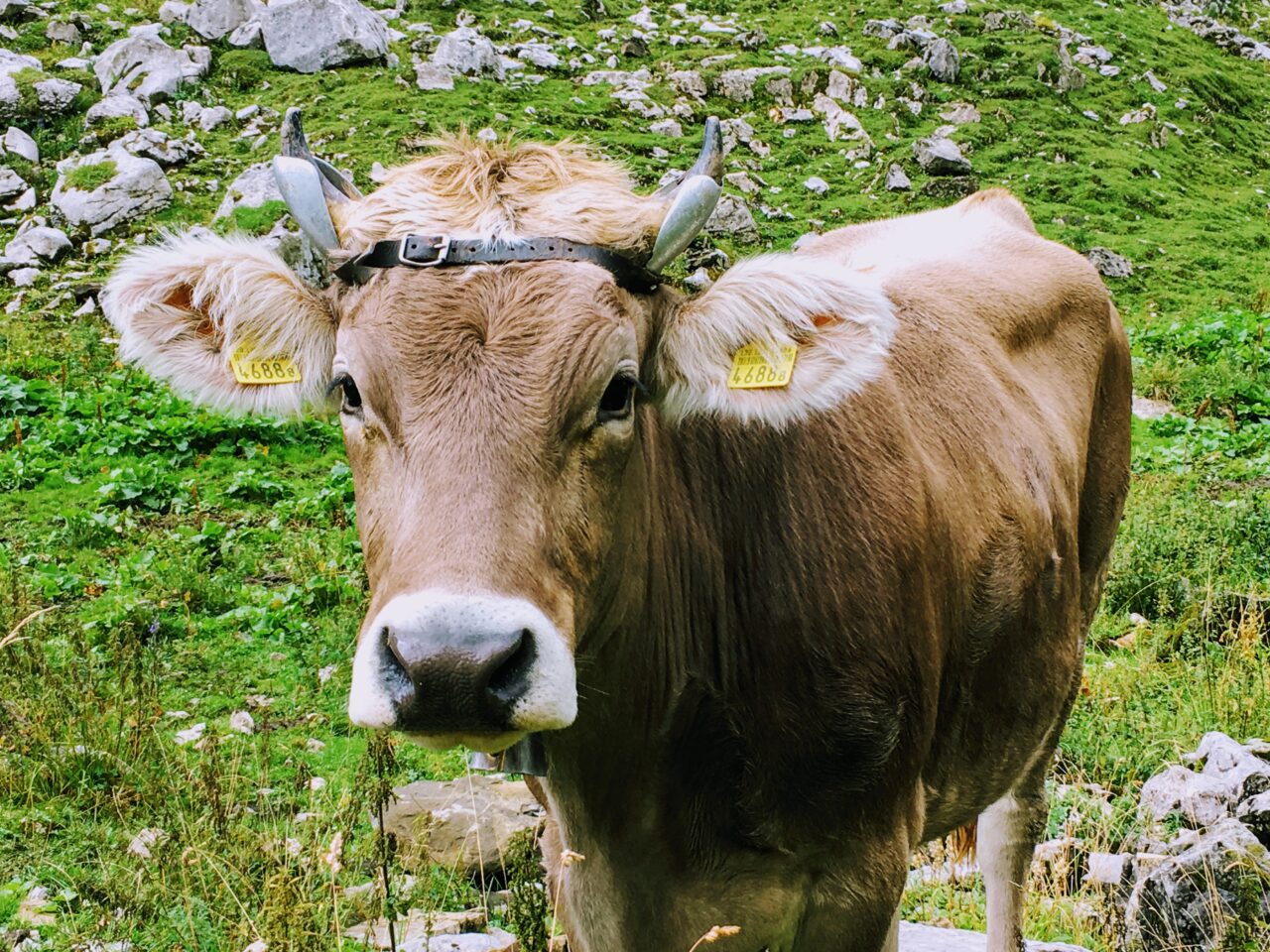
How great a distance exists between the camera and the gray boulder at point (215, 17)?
725 inches

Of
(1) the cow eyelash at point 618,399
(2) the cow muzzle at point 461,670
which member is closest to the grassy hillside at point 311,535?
(2) the cow muzzle at point 461,670

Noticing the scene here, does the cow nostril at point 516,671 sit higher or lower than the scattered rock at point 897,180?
higher

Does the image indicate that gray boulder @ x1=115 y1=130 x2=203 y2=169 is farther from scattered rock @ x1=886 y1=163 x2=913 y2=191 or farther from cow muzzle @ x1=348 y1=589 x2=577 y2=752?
cow muzzle @ x1=348 y1=589 x2=577 y2=752

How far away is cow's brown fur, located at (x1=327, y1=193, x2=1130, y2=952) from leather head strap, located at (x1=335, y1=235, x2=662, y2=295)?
0.17 feet

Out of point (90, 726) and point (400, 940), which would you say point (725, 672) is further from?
point (90, 726)

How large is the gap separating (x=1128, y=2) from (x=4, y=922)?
33.2m

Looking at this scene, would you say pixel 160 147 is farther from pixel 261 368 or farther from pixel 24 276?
pixel 261 368

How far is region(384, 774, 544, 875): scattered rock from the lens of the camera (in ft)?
16.1

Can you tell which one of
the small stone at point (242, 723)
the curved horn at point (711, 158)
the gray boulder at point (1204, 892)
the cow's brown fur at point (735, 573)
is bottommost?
the small stone at point (242, 723)

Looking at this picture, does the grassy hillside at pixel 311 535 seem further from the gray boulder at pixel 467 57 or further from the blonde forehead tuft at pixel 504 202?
the blonde forehead tuft at pixel 504 202

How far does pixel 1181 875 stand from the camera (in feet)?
13.0

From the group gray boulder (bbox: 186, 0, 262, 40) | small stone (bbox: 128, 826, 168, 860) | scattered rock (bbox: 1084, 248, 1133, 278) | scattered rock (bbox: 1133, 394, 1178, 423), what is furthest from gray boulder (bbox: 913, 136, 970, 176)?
small stone (bbox: 128, 826, 168, 860)

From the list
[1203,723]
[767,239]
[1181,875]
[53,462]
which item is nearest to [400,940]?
[1181,875]

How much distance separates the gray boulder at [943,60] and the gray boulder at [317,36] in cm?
1089
